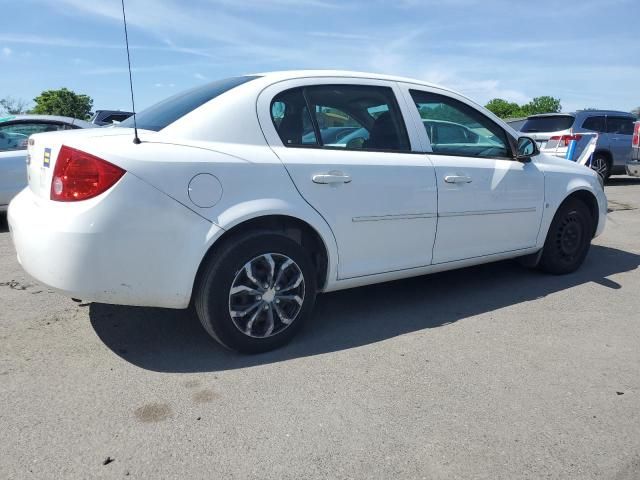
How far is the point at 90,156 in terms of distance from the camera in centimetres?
274

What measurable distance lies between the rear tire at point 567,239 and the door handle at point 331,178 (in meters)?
2.34

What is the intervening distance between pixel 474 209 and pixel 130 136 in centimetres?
241

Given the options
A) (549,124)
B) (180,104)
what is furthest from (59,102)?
(180,104)

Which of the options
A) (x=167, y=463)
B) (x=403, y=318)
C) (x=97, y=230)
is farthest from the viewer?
(x=403, y=318)

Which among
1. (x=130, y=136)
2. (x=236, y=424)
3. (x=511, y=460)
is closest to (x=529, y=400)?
(x=511, y=460)

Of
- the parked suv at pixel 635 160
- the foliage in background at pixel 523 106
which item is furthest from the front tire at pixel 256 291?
the foliage in background at pixel 523 106

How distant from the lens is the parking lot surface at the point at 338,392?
2.25m

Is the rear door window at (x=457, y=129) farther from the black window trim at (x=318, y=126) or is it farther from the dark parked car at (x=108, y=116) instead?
the dark parked car at (x=108, y=116)

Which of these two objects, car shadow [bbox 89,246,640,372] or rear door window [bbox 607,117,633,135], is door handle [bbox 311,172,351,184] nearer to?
car shadow [bbox 89,246,640,372]

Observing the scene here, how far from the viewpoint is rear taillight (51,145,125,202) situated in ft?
8.89

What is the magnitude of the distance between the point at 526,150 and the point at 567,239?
1006 mm

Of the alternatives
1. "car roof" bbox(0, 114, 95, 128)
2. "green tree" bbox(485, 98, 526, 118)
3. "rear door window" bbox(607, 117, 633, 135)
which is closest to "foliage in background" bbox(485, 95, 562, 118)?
"green tree" bbox(485, 98, 526, 118)

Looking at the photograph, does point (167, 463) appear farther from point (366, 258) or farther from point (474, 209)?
point (474, 209)

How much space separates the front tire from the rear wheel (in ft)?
37.0
